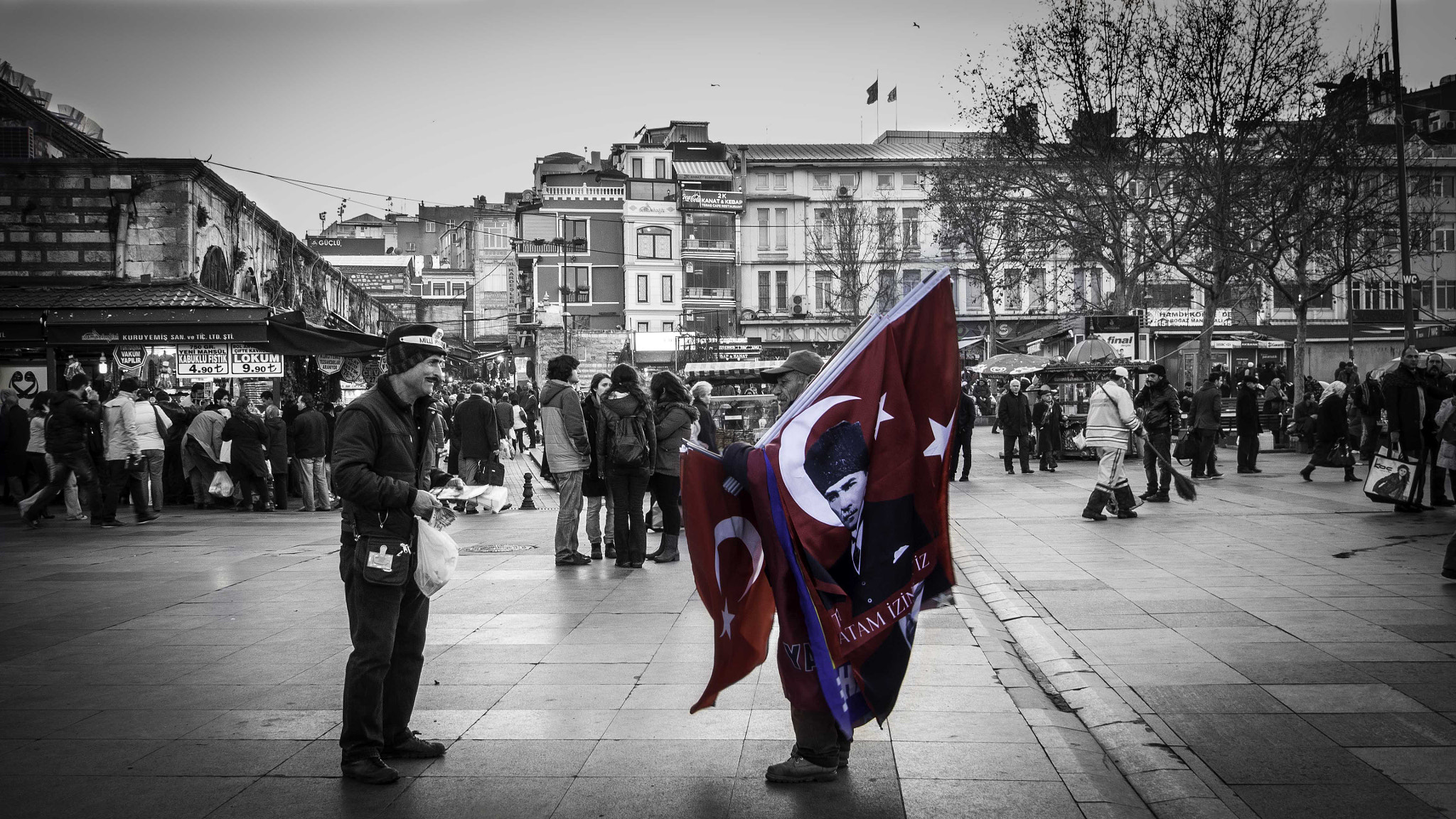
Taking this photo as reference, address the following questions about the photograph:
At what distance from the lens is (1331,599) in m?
8.12

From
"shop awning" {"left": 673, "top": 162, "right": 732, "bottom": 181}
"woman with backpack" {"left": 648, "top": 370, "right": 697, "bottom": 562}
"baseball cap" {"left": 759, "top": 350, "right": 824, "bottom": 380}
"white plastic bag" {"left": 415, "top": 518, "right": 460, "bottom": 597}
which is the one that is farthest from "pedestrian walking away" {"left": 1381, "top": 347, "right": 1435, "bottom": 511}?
"shop awning" {"left": 673, "top": 162, "right": 732, "bottom": 181}

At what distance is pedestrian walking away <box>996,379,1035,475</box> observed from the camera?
2261 cm

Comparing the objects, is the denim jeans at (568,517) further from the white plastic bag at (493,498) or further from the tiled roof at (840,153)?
the tiled roof at (840,153)

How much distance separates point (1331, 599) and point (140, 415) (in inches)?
557

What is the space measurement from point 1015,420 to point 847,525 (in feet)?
62.7

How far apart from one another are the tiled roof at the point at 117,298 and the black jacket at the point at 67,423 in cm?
310

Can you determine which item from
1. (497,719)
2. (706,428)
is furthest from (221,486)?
(497,719)

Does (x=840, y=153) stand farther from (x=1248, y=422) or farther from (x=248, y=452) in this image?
(x=248, y=452)

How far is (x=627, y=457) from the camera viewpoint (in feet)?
34.6

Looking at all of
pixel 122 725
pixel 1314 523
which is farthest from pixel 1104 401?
pixel 122 725

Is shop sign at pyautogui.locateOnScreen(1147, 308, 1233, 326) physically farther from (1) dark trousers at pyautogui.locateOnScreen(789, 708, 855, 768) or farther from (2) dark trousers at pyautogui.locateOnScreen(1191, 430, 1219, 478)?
(1) dark trousers at pyautogui.locateOnScreen(789, 708, 855, 768)

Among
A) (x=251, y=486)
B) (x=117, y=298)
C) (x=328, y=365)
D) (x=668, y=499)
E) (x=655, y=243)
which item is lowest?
(x=251, y=486)

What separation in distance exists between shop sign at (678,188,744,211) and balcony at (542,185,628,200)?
3.72m

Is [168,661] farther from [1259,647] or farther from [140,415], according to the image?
[140,415]
